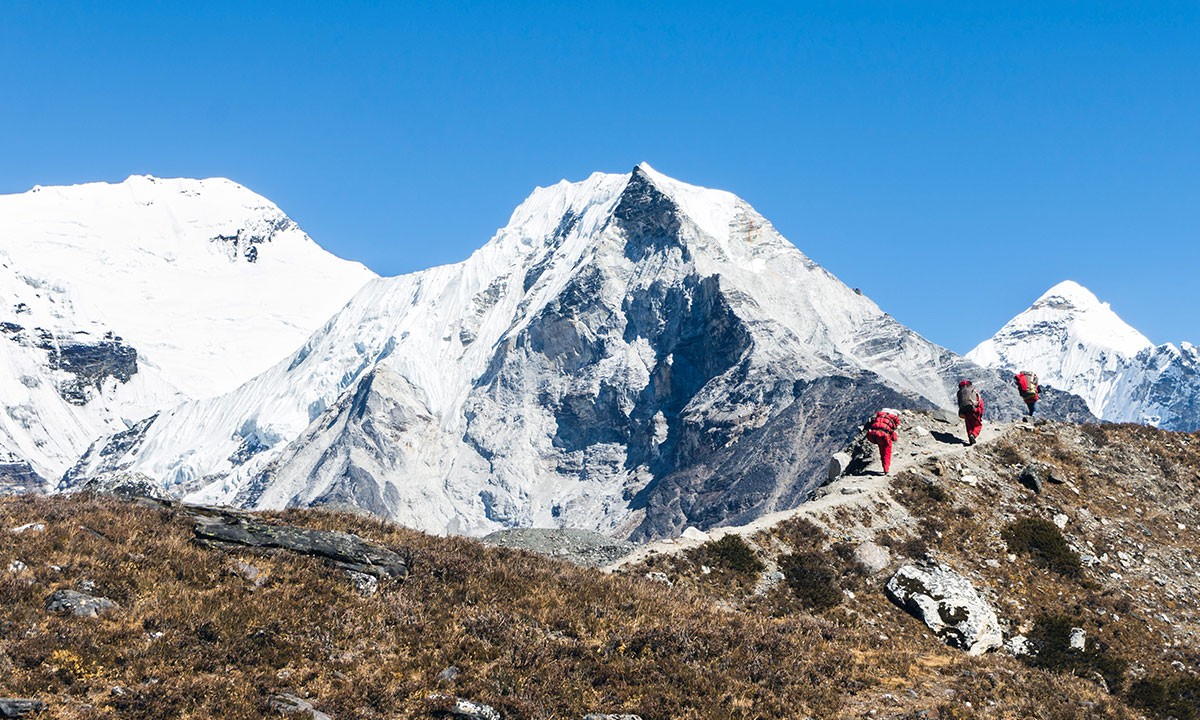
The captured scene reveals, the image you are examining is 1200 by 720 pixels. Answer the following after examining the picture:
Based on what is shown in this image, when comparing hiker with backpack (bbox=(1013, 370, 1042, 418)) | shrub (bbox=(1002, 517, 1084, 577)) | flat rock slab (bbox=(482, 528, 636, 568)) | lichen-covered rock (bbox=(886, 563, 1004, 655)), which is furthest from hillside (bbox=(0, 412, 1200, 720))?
hiker with backpack (bbox=(1013, 370, 1042, 418))

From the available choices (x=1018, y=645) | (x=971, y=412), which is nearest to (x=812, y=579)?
(x=1018, y=645)

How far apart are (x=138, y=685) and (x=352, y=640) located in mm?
4797

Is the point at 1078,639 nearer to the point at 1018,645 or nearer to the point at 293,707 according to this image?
the point at 1018,645

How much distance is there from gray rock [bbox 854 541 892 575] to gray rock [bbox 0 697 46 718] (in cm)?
2685

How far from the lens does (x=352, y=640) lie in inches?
972

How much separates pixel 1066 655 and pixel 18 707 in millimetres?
29555

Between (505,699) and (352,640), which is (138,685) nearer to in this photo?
(352,640)

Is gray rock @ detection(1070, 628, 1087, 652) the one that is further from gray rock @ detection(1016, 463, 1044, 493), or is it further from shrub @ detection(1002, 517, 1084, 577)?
gray rock @ detection(1016, 463, 1044, 493)

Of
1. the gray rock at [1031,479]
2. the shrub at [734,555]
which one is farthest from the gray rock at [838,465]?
the shrub at [734,555]

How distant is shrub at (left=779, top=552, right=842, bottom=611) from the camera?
35.4m

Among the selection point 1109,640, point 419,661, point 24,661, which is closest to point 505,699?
point 419,661

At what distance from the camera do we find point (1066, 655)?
3475 centimetres

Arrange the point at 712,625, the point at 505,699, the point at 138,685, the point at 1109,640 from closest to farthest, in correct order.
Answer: the point at 138,685
the point at 505,699
the point at 712,625
the point at 1109,640

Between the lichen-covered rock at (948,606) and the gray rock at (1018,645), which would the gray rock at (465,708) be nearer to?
the lichen-covered rock at (948,606)
